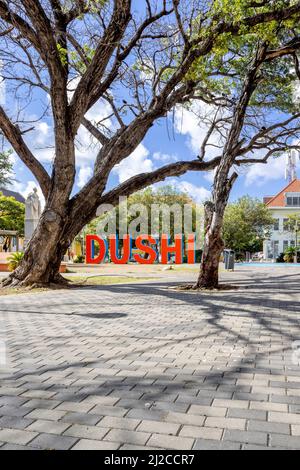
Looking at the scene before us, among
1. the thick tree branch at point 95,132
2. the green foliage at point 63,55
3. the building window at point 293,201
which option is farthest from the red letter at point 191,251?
the green foliage at point 63,55

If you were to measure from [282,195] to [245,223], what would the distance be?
1166 centimetres

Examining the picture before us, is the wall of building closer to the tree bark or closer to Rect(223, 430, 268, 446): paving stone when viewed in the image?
the tree bark

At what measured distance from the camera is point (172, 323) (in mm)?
6859

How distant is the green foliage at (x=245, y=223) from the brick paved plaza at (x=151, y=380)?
135 ft

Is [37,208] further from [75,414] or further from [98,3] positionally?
[75,414]

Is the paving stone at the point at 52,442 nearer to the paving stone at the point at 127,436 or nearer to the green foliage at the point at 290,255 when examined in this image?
the paving stone at the point at 127,436

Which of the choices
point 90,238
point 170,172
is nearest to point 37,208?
point 90,238

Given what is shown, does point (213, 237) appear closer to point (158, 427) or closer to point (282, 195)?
point (158, 427)

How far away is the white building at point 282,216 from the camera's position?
2144 inches

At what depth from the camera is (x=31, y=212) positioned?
23.5 m

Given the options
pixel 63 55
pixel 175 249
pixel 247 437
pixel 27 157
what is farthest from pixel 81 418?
pixel 175 249

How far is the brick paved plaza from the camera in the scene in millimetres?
2766
